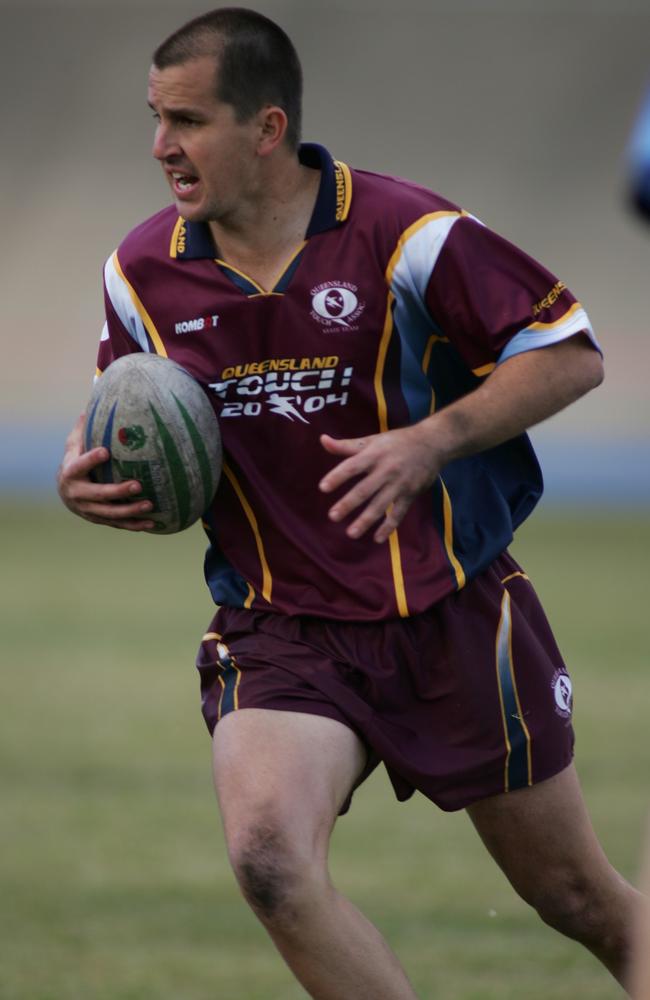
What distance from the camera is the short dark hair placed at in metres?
4.05

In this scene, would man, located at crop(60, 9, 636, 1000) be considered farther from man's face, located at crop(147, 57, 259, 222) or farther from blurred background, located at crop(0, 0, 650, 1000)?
blurred background, located at crop(0, 0, 650, 1000)

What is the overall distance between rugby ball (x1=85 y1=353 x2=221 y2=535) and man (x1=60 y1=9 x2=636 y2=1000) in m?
0.07

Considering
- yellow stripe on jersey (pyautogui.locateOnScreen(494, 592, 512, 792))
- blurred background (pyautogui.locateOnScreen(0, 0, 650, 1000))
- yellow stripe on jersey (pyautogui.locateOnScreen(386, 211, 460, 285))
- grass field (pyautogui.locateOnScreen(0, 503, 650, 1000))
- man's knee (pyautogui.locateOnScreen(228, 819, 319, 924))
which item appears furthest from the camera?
blurred background (pyautogui.locateOnScreen(0, 0, 650, 1000))

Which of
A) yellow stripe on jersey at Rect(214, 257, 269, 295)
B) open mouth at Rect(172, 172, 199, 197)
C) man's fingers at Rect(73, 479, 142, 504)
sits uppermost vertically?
open mouth at Rect(172, 172, 199, 197)

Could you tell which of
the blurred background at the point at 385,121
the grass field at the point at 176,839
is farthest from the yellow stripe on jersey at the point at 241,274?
the blurred background at the point at 385,121

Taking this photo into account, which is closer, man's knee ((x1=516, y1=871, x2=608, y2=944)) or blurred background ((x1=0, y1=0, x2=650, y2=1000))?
man's knee ((x1=516, y1=871, x2=608, y2=944))

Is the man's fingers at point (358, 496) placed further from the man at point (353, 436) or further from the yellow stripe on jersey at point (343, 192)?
the yellow stripe on jersey at point (343, 192)

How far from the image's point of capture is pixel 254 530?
430 centimetres

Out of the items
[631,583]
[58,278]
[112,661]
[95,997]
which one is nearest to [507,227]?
[58,278]

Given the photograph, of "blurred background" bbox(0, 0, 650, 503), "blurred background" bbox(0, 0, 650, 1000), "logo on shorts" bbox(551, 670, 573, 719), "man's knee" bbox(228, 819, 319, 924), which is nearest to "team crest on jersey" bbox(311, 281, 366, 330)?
"logo on shorts" bbox(551, 670, 573, 719)

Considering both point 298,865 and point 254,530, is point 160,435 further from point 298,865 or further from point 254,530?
point 298,865

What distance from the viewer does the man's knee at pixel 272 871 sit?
355 cm

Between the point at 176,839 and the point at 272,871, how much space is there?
3.67 m

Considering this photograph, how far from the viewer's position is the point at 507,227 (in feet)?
89.4
